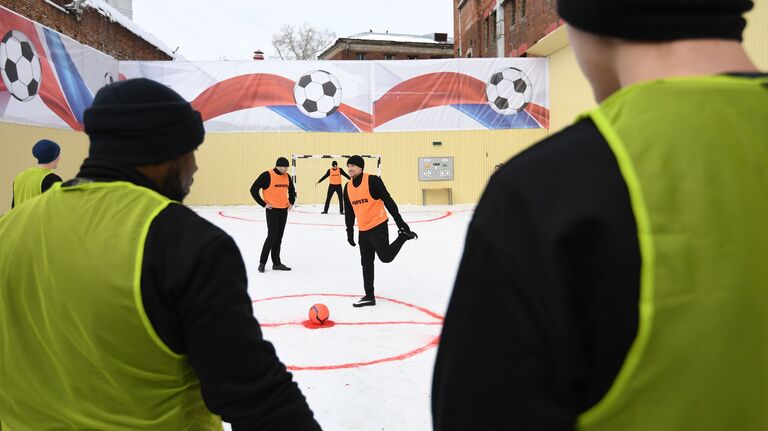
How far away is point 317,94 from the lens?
2095 centimetres

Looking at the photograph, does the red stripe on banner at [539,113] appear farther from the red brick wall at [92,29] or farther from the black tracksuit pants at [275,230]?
the red brick wall at [92,29]

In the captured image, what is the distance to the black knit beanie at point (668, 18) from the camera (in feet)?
2.78

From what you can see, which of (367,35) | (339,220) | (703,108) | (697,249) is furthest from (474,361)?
(367,35)

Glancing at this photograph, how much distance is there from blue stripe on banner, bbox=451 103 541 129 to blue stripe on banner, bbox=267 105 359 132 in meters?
3.95

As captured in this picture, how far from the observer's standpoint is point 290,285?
8469mm

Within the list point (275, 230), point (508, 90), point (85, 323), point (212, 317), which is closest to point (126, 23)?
point (508, 90)

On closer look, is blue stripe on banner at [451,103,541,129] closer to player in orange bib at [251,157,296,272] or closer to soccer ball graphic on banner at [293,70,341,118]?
soccer ball graphic on banner at [293,70,341,118]

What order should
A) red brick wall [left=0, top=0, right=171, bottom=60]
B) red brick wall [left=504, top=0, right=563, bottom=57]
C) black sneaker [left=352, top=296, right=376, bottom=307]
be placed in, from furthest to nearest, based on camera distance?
1. red brick wall [left=504, top=0, right=563, bottom=57]
2. red brick wall [left=0, top=0, right=171, bottom=60]
3. black sneaker [left=352, top=296, right=376, bottom=307]

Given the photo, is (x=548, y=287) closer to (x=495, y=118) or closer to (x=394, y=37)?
(x=495, y=118)

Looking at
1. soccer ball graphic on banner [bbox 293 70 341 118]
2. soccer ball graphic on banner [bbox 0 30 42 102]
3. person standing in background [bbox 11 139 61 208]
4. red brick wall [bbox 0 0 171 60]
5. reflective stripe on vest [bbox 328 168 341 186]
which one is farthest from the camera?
soccer ball graphic on banner [bbox 293 70 341 118]

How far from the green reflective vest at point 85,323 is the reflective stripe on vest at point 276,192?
811 centimetres

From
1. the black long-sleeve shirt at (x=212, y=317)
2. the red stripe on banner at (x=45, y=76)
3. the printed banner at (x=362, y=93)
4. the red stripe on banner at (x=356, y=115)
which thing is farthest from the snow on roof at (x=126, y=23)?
the black long-sleeve shirt at (x=212, y=317)

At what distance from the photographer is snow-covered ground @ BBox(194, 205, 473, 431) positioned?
14.2 ft

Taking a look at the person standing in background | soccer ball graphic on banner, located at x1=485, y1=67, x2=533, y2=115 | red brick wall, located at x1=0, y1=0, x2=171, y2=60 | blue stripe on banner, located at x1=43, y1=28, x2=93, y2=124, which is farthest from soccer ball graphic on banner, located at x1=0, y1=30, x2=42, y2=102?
soccer ball graphic on banner, located at x1=485, y1=67, x2=533, y2=115
